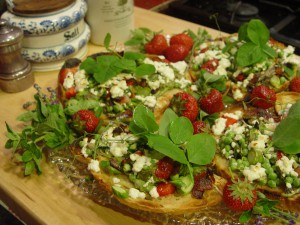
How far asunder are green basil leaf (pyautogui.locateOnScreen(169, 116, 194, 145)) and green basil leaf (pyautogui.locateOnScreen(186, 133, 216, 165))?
26 mm

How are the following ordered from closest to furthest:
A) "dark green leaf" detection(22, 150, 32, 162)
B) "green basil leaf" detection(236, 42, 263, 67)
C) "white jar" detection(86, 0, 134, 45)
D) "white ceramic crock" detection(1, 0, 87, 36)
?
"dark green leaf" detection(22, 150, 32, 162), "green basil leaf" detection(236, 42, 263, 67), "white ceramic crock" detection(1, 0, 87, 36), "white jar" detection(86, 0, 134, 45)

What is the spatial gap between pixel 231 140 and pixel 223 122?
138 millimetres

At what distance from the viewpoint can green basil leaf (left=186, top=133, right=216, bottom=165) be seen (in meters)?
1.30

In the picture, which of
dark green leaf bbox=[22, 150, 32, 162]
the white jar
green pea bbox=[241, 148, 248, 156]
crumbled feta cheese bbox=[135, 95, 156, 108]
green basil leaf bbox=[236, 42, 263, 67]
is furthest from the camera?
the white jar

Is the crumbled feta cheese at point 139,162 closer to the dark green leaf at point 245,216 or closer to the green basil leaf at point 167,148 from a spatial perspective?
the green basil leaf at point 167,148

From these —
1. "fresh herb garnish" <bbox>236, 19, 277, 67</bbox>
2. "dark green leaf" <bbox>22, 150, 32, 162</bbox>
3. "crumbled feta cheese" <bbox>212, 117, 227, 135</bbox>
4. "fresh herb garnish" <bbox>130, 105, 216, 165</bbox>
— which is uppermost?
"fresh herb garnish" <bbox>236, 19, 277, 67</bbox>

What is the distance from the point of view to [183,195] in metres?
1.29

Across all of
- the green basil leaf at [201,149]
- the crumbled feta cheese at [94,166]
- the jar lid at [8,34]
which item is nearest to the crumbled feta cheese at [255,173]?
the green basil leaf at [201,149]

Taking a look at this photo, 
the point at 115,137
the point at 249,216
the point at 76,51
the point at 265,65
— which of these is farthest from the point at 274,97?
the point at 76,51

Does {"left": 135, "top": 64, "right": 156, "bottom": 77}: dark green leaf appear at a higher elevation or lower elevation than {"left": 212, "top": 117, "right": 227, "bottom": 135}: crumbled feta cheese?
higher

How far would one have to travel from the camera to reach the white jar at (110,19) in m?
2.16

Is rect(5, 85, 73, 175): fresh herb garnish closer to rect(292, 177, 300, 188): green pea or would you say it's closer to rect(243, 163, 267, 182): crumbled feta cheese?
rect(243, 163, 267, 182): crumbled feta cheese

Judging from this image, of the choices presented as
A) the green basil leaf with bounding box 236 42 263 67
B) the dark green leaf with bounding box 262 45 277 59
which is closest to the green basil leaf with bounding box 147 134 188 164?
the green basil leaf with bounding box 236 42 263 67

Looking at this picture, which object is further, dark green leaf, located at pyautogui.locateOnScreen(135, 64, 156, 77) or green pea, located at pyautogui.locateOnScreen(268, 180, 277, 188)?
dark green leaf, located at pyautogui.locateOnScreen(135, 64, 156, 77)
